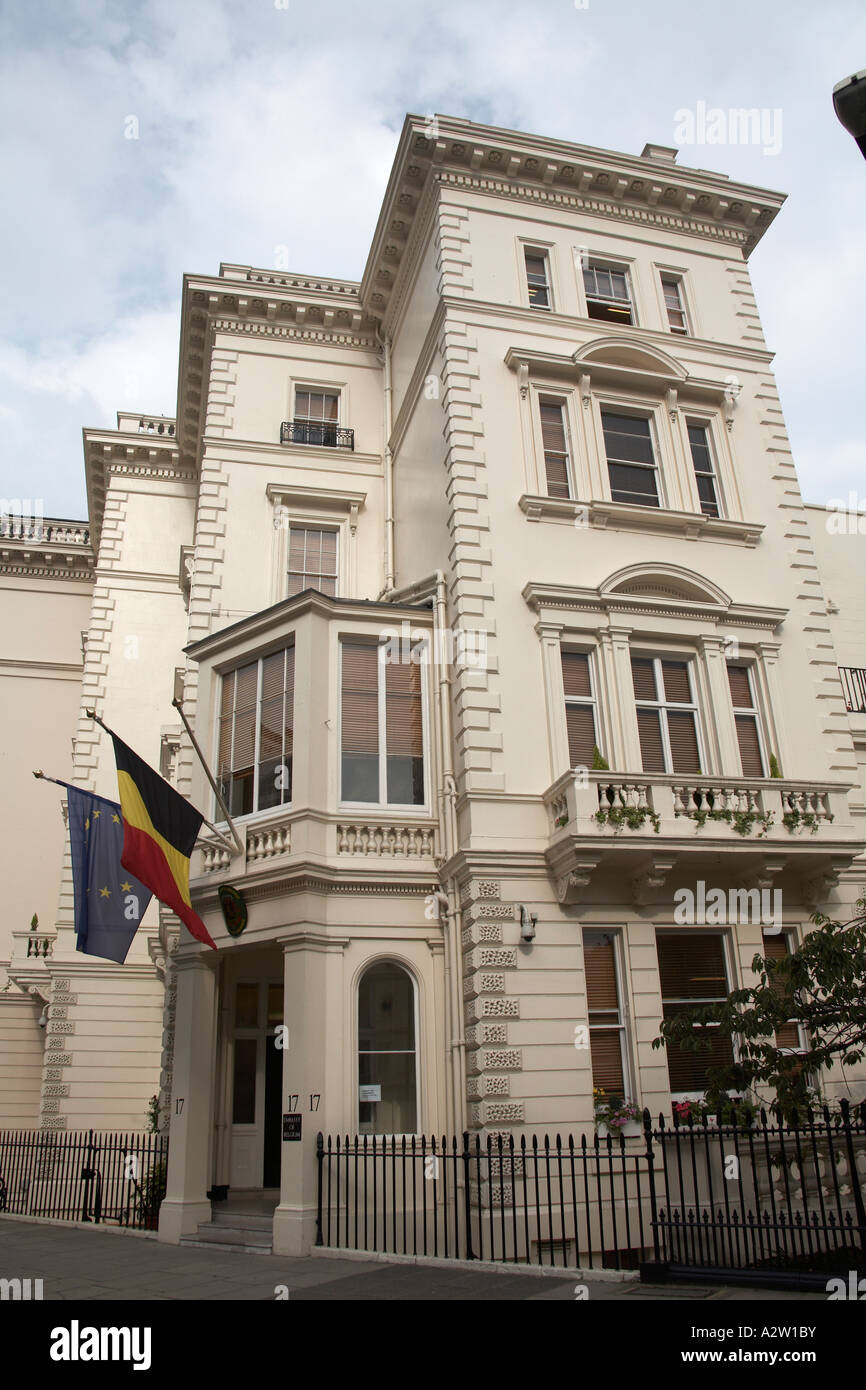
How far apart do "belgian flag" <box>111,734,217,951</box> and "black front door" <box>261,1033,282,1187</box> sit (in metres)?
4.87

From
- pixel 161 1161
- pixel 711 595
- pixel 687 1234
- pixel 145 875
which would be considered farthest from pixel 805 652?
pixel 161 1161

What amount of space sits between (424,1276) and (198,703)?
10.8 meters

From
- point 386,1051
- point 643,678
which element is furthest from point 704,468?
point 386,1051

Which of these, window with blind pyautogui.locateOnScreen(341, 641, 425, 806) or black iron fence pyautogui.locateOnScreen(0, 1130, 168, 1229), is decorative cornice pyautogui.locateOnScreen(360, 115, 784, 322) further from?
black iron fence pyautogui.locateOnScreen(0, 1130, 168, 1229)

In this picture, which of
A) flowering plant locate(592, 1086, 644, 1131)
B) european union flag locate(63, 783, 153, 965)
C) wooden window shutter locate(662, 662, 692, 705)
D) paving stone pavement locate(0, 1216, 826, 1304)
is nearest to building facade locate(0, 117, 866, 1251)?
wooden window shutter locate(662, 662, 692, 705)

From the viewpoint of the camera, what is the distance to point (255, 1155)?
17859 mm

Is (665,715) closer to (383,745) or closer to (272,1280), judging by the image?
(383,745)

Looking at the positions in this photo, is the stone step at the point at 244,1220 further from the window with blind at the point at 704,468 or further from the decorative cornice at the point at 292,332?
the decorative cornice at the point at 292,332

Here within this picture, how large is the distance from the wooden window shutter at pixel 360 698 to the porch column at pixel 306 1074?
3.37 meters

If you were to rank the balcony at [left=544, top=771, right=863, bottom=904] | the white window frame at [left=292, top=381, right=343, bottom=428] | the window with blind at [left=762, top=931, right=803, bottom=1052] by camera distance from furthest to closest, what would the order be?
the white window frame at [left=292, top=381, right=343, bottom=428], the window with blind at [left=762, top=931, right=803, bottom=1052], the balcony at [left=544, top=771, right=863, bottom=904]

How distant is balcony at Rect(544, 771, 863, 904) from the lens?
15.0 metres

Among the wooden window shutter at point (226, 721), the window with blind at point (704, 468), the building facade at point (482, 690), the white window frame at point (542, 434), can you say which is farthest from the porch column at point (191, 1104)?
the window with blind at point (704, 468)

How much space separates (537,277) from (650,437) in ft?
14.0

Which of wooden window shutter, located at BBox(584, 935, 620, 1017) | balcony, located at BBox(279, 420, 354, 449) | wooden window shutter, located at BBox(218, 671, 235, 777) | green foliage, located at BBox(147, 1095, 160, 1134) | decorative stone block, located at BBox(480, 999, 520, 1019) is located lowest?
green foliage, located at BBox(147, 1095, 160, 1134)
